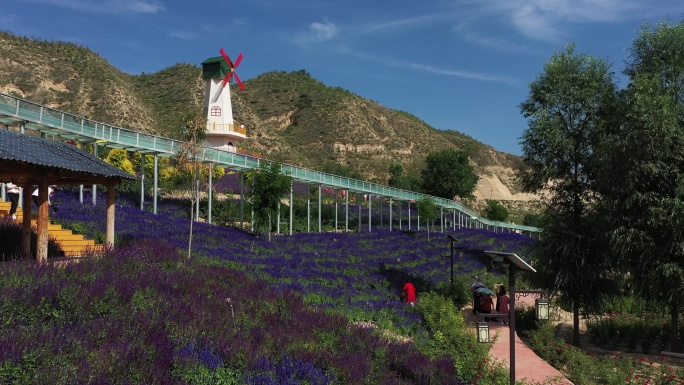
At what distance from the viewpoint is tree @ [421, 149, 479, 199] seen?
221 feet

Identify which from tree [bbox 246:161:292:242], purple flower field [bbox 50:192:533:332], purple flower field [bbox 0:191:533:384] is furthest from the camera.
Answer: tree [bbox 246:161:292:242]

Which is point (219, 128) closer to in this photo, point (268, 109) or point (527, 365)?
point (527, 365)

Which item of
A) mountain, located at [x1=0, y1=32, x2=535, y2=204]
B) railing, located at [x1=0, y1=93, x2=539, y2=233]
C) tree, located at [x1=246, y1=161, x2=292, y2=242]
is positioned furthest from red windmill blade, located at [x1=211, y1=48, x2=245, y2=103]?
tree, located at [x1=246, y1=161, x2=292, y2=242]

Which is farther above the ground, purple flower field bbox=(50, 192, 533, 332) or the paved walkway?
purple flower field bbox=(50, 192, 533, 332)

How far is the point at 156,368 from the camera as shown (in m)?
5.71

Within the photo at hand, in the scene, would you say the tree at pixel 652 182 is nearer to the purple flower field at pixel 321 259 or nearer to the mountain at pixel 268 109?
the purple flower field at pixel 321 259

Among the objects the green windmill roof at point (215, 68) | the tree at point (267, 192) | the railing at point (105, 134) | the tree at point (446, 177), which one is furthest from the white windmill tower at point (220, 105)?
the tree at point (446, 177)

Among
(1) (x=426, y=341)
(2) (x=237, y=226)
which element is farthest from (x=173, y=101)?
(1) (x=426, y=341)

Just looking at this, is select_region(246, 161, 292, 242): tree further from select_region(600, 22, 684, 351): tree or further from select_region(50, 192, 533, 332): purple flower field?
select_region(600, 22, 684, 351): tree

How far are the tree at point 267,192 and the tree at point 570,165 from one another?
1164 cm

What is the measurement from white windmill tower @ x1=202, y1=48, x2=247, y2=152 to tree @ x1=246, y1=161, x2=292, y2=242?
21070mm

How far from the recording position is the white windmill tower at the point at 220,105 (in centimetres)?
4675

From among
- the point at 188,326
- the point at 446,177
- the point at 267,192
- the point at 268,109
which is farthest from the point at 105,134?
the point at 268,109

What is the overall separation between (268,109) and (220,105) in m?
62.8
